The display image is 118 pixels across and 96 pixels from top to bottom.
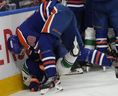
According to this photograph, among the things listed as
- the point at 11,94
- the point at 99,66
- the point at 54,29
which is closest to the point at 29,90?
the point at 11,94

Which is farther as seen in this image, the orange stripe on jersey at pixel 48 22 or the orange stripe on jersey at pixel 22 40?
the orange stripe on jersey at pixel 22 40

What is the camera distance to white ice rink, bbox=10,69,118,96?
230 centimetres

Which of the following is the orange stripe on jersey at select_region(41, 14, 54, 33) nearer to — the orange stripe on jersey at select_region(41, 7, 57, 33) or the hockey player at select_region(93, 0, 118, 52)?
the orange stripe on jersey at select_region(41, 7, 57, 33)

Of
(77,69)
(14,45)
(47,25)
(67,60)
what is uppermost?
(47,25)

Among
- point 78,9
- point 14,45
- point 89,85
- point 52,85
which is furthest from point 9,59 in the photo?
point 78,9

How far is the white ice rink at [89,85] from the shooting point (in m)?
2.30

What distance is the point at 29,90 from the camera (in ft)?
8.13

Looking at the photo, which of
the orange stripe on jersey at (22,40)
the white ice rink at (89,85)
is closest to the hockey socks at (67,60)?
the white ice rink at (89,85)

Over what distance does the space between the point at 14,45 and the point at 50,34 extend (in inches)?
10.6

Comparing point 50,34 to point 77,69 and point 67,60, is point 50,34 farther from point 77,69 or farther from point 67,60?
point 77,69

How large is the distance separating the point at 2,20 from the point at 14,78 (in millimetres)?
366

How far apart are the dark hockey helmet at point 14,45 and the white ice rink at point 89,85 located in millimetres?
258

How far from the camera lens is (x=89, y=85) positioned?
8.04 ft

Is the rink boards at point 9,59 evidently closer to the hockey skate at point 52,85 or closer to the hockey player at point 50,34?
the hockey player at point 50,34
